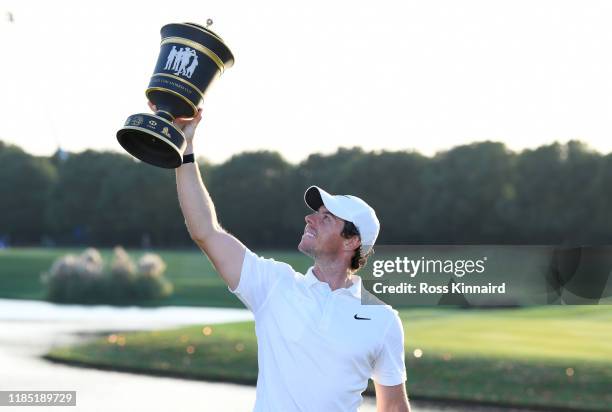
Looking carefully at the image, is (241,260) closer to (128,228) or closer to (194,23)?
(194,23)

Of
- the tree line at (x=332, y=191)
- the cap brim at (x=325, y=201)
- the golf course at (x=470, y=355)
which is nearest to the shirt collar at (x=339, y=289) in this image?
the cap brim at (x=325, y=201)

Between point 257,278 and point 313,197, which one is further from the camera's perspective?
point 313,197

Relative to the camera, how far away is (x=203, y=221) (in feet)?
13.1

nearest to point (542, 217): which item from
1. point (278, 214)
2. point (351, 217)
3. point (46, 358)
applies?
point (278, 214)

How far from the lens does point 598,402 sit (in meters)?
14.4

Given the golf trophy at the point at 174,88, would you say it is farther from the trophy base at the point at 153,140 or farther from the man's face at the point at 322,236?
the man's face at the point at 322,236

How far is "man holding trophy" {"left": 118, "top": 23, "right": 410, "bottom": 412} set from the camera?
4.02 m

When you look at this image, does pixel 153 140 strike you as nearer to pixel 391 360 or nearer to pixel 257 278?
pixel 257 278

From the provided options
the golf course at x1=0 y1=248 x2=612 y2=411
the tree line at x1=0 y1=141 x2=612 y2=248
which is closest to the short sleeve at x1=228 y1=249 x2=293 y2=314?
the golf course at x1=0 y1=248 x2=612 y2=411

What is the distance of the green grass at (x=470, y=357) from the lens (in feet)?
49.5

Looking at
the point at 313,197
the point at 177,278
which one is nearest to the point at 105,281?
the point at 177,278

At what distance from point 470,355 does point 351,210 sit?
13.6m

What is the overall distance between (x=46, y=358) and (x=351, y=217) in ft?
54.8

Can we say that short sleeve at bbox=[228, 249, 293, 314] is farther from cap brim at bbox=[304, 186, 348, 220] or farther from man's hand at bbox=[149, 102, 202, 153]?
man's hand at bbox=[149, 102, 202, 153]
